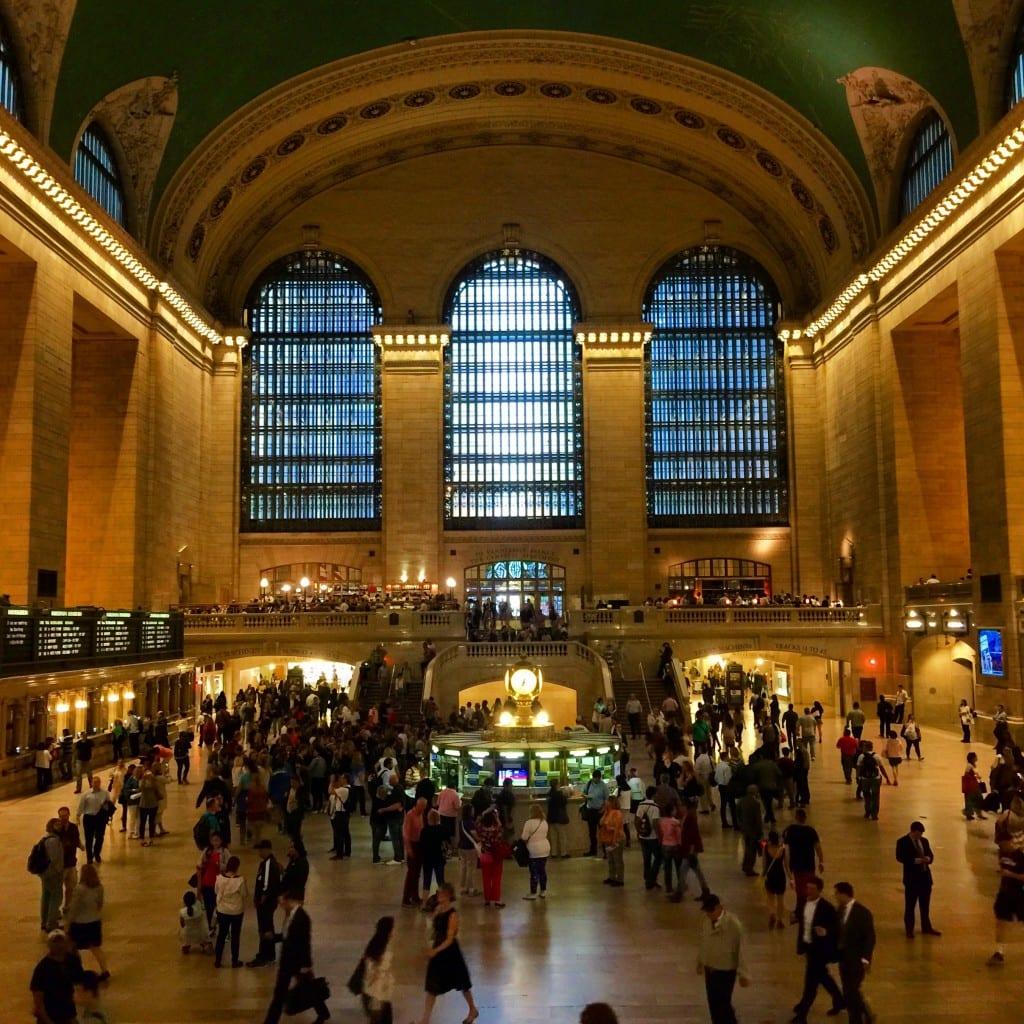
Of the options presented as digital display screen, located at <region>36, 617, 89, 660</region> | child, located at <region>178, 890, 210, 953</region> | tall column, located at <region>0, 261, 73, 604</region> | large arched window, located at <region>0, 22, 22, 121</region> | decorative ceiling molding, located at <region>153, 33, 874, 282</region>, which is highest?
decorative ceiling molding, located at <region>153, 33, 874, 282</region>

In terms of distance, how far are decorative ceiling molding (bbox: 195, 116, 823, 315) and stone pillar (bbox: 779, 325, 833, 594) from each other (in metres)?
2.11

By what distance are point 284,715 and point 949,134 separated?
21.8 meters

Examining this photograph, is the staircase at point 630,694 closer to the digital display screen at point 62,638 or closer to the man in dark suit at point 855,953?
the digital display screen at point 62,638

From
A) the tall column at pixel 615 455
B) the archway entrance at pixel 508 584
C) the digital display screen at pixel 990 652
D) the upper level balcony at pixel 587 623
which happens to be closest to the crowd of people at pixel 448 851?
the digital display screen at pixel 990 652

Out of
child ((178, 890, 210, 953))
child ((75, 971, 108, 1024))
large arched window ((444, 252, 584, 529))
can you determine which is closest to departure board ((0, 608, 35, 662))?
child ((178, 890, 210, 953))

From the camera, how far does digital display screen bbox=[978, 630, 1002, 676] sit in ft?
75.9

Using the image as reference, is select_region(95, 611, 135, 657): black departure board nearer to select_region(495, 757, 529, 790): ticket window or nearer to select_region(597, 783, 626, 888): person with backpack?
select_region(495, 757, 529, 790): ticket window

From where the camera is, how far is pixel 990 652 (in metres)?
23.5

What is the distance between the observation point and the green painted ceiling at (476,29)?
2577 cm

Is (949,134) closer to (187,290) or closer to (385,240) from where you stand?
(385,240)

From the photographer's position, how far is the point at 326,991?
747 cm

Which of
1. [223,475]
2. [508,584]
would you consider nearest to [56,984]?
[508,584]

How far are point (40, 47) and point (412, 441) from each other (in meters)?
18.3

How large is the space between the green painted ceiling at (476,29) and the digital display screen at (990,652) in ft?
39.3
